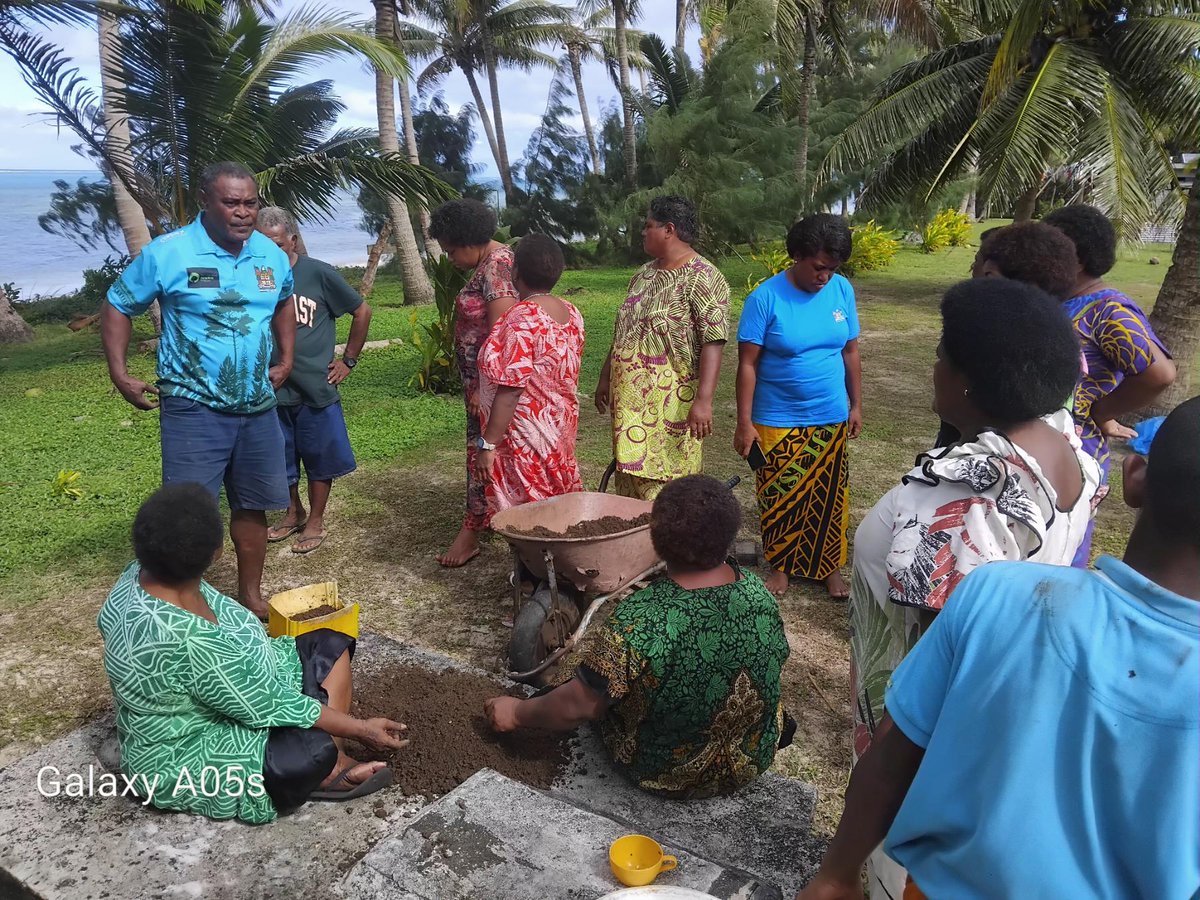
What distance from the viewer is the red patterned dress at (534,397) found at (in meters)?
4.17

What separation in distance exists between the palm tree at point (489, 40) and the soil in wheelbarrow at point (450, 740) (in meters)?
22.4

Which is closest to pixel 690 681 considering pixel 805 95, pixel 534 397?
pixel 534 397

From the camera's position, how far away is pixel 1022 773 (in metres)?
1.18

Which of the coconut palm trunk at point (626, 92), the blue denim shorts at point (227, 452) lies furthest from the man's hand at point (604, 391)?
the coconut palm trunk at point (626, 92)

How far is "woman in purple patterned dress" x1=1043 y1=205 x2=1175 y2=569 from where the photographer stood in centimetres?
325

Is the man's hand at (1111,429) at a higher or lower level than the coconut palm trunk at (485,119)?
lower

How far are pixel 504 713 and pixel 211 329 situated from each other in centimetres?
222

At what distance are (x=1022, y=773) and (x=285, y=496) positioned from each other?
12.3 feet

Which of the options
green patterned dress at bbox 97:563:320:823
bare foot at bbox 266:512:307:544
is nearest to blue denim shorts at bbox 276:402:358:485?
bare foot at bbox 266:512:307:544

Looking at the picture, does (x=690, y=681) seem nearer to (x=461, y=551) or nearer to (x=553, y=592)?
(x=553, y=592)

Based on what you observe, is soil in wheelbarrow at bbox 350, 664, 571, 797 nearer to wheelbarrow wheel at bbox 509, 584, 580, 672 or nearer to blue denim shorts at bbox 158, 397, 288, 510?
wheelbarrow wheel at bbox 509, 584, 580, 672

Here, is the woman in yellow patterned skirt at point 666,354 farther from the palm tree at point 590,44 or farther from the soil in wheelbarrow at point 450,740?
the palm tree at point 590,44

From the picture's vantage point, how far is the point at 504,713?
109 inches

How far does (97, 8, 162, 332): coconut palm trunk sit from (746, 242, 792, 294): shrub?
364 inches
